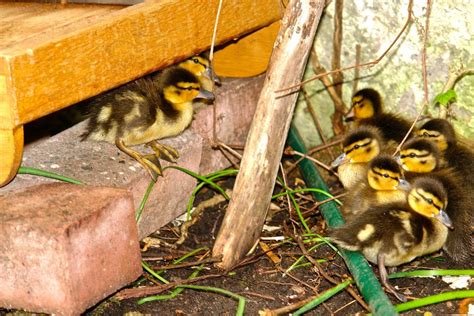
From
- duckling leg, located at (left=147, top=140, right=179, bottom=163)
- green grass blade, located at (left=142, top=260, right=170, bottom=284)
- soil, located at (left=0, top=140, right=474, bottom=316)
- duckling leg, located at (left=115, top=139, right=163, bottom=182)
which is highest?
duckling leg, located at (left=115, top=139, right=163, bottom=182)

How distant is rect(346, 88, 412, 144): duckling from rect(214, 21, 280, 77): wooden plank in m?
0.46

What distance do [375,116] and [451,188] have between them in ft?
2.08

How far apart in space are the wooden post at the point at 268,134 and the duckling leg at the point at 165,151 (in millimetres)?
422

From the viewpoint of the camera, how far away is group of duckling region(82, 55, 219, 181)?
366 centimetres

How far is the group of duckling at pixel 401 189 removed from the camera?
3410 mm

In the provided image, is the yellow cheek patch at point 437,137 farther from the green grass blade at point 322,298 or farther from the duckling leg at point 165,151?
the duckling leg at point 165,151

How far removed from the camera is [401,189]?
3678 millimetres

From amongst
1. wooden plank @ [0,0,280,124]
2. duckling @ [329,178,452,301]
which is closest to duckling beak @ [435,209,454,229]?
duckling @ [329,178,452,301]

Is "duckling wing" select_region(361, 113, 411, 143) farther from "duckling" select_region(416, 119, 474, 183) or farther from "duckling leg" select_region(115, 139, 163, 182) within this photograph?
"duckling leg" select_region(115, 139, 163, 182)

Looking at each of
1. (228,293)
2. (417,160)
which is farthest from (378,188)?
(228,293)

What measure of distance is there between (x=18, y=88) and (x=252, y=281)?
3.90 ft

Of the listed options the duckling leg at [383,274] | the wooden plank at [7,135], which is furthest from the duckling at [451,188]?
the wooden plank at [7,135]

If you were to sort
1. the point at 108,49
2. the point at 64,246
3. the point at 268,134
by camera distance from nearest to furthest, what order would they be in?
the point at 64,246 < the point at 108,49 < the point at 268,134

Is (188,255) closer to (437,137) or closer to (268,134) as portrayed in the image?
(268,134)
